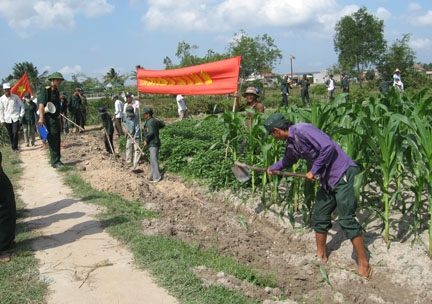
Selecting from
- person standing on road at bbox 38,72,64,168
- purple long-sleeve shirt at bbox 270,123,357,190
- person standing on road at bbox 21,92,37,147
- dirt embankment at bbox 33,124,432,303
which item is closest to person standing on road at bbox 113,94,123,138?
person standing on road at bbox 21,92,37,147

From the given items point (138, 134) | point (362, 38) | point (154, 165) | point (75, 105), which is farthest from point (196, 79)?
point (362, 38)

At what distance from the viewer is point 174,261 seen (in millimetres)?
4180

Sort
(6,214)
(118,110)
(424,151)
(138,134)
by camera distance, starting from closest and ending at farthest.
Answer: (424,151) → (6,214) → (138,134) → (118,110)

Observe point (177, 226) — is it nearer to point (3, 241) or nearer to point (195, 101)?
point (3, 241)

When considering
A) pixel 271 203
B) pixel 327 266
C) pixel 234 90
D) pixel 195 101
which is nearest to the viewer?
pixel 327 266

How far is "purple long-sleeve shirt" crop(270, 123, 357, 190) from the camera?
3990 millimetres

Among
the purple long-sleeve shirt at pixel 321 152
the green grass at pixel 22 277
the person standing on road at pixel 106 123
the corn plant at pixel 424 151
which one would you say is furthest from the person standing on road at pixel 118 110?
the corn plant at pixel 424 151

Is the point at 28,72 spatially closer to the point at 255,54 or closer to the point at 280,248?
the point at 255,54

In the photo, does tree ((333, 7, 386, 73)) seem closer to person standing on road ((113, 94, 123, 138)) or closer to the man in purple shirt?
person standing on road ((113, 94, 123, 138))

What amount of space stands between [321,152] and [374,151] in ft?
2.62

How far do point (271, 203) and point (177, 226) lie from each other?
1442 millimetres

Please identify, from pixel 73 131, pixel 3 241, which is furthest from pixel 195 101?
pixel 3 241

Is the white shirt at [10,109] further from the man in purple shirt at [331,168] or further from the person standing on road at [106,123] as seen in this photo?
the man in purple shirt at [331,168]

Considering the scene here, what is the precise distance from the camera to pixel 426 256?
166 inches
